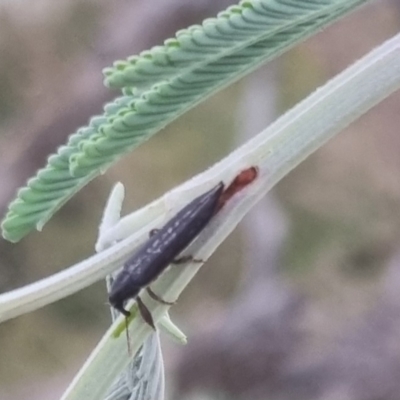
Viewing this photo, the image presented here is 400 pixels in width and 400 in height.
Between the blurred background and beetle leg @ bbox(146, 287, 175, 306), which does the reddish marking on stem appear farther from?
the blurred background

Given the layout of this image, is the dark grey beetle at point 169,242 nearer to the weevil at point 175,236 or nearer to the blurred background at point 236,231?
the weevil at point 175,236

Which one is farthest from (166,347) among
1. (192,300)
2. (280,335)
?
(280,335)

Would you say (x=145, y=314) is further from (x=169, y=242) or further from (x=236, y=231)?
(x=236, y=231)

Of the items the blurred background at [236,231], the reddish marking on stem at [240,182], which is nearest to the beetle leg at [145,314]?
the reddish marking on stem at [240,182]

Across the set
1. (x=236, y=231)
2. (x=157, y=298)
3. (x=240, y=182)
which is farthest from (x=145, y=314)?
(x=236, y=231)

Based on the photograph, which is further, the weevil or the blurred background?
the blurred background

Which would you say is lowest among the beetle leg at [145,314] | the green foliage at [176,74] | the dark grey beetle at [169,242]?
the beetle leg at [145,314]

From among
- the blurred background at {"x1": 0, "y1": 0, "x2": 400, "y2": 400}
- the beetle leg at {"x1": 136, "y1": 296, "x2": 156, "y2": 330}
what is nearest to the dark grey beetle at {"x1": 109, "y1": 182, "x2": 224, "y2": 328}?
the beetle leg at {"x1": 136, "y1": 296, "x2": 156, "y2": 330}
